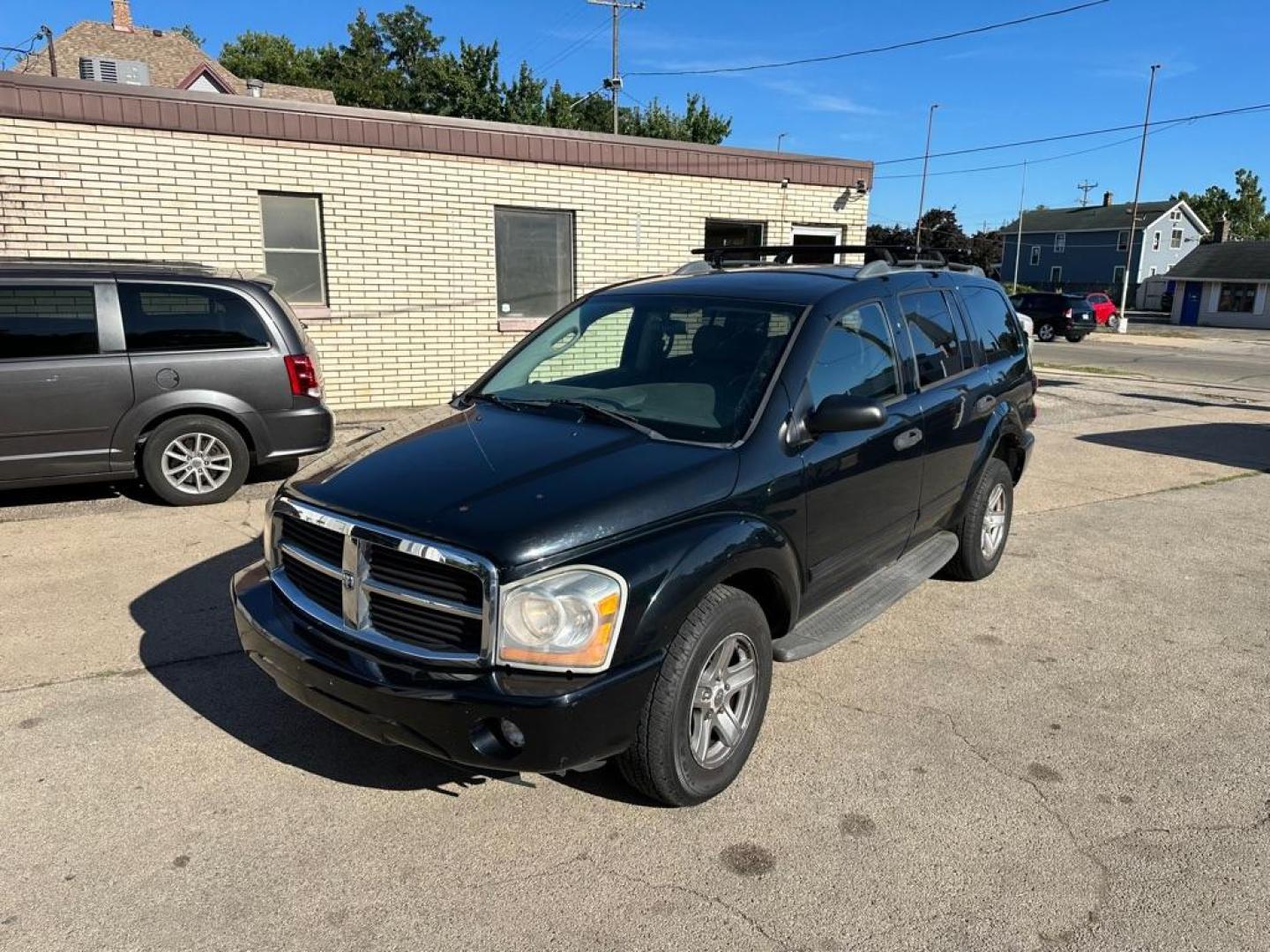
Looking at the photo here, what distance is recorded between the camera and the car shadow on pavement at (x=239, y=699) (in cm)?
325

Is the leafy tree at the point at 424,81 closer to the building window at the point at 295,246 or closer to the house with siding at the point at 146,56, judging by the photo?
the house with siding at the point at 146,56

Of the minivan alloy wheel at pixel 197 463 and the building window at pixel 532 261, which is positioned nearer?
the minivan alloy wheel at pixel 197 463

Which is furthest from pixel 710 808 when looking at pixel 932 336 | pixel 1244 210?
pixel 1244 210

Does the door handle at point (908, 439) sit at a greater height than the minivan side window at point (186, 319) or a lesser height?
lesser

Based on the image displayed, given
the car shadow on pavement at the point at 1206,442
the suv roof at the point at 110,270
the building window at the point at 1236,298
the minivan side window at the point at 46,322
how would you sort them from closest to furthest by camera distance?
the minivan side window at the point at 46,322, the suv roof at the point at 110,270, the car shadow on pavement at the point at 1206,442, the building window at the point at 1236,298

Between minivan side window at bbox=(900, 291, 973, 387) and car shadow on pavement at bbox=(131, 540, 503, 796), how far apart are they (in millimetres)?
2898

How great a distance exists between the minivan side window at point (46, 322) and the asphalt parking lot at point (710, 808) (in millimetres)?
1933

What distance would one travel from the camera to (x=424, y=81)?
158 feet

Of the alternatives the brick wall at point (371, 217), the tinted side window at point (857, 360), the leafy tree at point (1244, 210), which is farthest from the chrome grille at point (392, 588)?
the leafy tree at point (1244, 210)

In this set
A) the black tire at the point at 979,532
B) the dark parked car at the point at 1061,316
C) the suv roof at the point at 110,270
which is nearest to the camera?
the black tire at the point at 979,532

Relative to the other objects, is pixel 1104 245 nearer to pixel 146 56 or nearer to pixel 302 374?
pixel 146 56

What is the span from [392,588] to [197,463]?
4.67 meters

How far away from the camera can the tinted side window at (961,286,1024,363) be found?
17.4ft

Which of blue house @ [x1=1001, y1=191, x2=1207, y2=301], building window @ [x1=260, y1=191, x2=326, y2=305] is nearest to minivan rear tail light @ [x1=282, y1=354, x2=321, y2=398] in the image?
building window @ [x1=260, y1=191, x2=326, y2=305]
